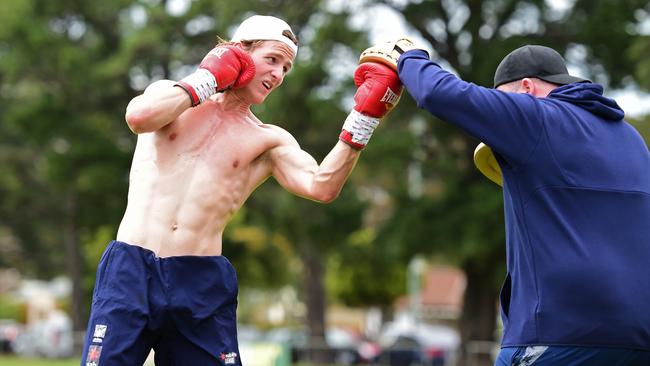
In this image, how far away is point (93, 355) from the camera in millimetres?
4398

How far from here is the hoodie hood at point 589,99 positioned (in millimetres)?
3990

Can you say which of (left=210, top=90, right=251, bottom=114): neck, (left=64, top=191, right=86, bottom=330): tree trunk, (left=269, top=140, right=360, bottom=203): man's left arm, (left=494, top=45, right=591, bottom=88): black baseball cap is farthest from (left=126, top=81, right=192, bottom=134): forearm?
(left=64, top=191, right=86, bottom=330): tree trunk

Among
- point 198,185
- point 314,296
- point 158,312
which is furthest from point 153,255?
point 314,296

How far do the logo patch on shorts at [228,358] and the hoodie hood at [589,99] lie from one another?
172 cm

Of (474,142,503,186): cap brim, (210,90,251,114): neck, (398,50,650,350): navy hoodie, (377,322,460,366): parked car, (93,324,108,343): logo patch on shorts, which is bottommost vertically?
(93,324,108,343): logo patch on shorts

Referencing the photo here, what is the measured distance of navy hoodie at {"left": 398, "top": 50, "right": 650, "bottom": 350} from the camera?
149 inches

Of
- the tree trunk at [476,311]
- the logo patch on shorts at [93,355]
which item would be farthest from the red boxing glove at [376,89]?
the tree trunk at [476,311]

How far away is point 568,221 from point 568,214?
3 cm

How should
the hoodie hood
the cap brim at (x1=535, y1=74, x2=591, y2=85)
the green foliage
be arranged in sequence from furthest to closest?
1. the green foliage
2. the cap brim at (x1=535, y1=74, x2=591, y2=85)
3. the hoodie hood

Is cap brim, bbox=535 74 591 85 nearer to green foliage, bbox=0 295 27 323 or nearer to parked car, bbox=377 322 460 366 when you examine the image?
parked car, bbox=377 322 460 366

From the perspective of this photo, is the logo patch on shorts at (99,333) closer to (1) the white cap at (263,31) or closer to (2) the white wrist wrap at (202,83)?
(2) the white wrist wrap at (202,83)

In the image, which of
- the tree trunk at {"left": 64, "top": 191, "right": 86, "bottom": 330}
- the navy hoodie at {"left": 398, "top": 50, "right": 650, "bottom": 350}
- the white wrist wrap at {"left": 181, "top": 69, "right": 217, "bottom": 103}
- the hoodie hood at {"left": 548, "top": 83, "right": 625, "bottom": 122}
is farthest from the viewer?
the tree trunk at {"left": 64, "top": 191, "right": 86, "bottom": 330}

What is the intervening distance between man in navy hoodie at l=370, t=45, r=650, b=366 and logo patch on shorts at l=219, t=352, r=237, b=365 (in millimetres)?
1212

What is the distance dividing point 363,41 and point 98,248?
1691cm
